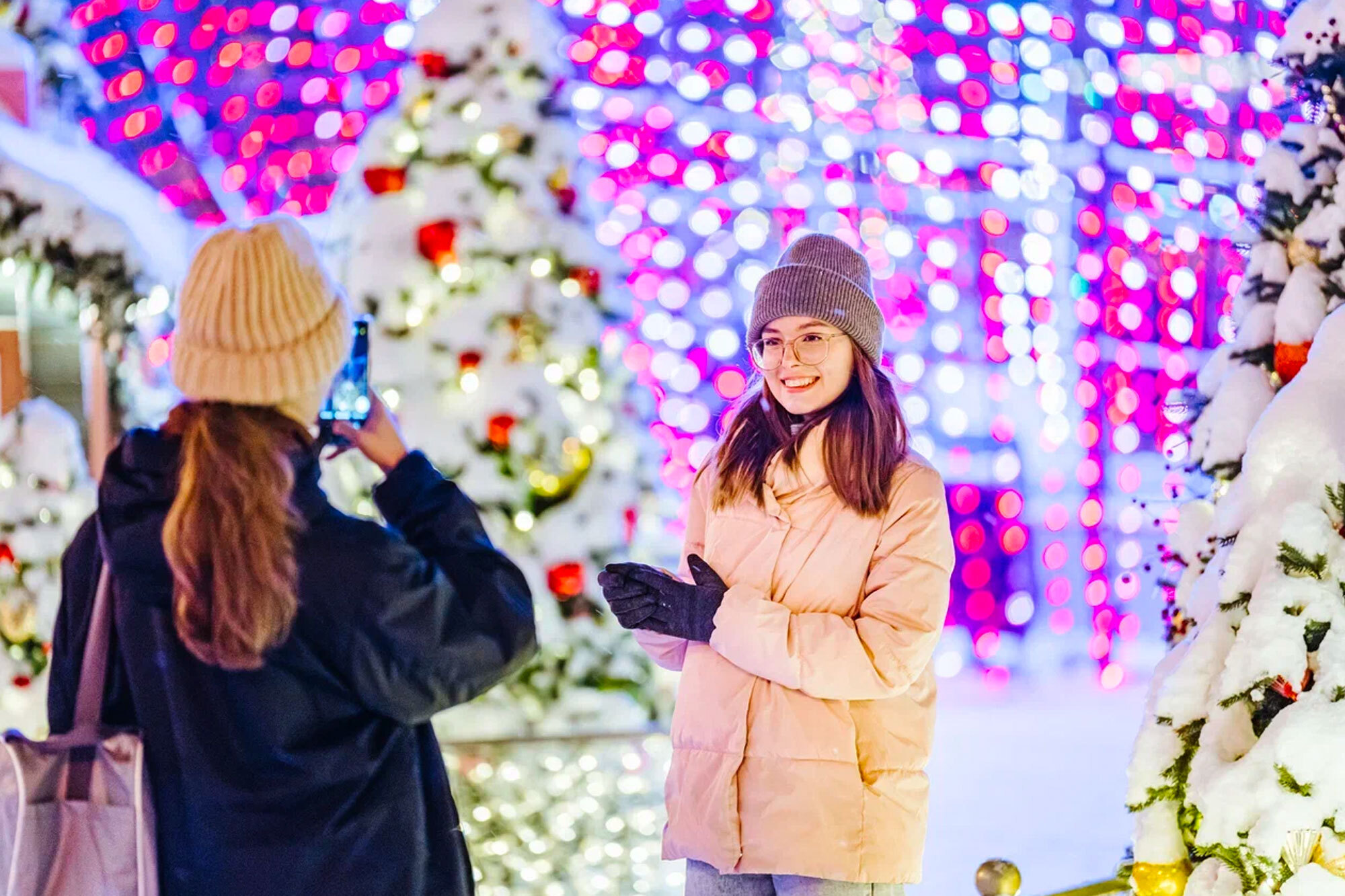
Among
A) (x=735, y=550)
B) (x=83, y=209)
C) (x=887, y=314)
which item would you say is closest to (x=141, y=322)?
(x=83, y=209)

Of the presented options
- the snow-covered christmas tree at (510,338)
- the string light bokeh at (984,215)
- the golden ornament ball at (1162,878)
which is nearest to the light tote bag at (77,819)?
the golden ornament ball at (1162,878)

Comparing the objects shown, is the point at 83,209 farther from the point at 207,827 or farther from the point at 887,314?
the point at 207,827

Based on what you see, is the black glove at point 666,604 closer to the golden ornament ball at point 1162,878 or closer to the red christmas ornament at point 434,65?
the golden ornament ball at point 1162,878

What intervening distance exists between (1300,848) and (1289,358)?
4.36ft

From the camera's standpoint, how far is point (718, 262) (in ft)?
18.3

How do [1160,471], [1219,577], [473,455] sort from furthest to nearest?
[1160,471], [473,455], [1219,577]

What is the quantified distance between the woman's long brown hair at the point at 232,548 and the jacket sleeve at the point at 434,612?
110 millimetres

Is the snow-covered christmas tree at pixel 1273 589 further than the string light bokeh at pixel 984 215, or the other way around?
the string light bokeh at pixel 984 215

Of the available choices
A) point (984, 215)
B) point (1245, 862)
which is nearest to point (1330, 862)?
point (1245, 862)

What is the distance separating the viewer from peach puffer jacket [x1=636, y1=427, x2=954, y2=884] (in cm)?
229

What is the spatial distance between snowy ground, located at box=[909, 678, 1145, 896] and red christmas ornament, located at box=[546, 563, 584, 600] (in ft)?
5.19

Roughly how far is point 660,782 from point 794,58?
3205 mm

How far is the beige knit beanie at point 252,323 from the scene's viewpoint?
1675mm

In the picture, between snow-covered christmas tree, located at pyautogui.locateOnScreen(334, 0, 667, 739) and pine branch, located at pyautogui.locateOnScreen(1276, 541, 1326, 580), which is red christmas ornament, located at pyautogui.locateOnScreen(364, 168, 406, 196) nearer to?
snow-covered christmas tree, located at pyautogui.locateOnScreen(334, 0, 667, 739)
